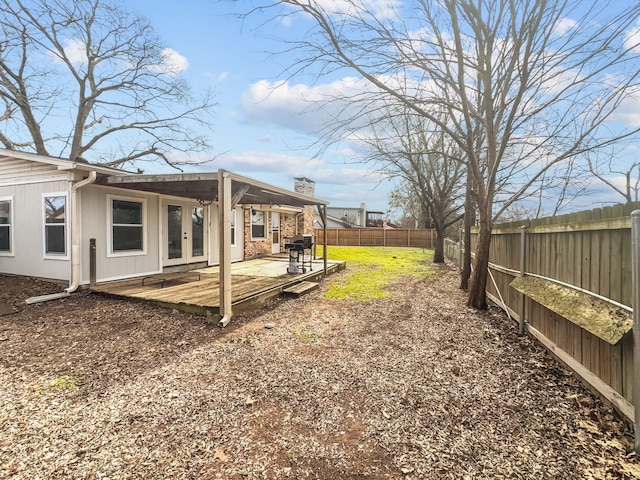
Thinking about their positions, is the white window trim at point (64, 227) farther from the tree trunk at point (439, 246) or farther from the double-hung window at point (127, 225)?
the tree trunk at point (439, 246)

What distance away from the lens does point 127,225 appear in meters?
7.49

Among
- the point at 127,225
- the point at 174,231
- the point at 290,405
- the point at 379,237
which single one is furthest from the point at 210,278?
the point at 379,237

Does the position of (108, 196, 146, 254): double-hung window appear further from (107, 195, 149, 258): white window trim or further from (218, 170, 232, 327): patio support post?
(218, 170, 232, 327): patio support post

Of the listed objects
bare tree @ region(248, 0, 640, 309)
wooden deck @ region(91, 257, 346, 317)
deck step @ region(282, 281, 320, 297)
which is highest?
bare tree @ region(248, 0, 640, 309)

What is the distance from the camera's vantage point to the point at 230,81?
6.05 metres

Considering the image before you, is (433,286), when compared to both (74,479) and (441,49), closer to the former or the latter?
(441,49)

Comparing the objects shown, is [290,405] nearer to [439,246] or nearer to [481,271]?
[481,271]

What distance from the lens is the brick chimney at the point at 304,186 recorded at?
20.1 metres

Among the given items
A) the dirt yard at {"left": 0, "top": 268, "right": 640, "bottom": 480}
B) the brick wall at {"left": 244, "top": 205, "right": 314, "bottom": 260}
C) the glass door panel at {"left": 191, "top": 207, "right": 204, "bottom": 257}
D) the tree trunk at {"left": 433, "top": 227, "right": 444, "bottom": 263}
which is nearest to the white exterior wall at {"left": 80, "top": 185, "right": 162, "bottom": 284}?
the glass door panel at {"left": 191, "top": 207, "right": 204, "bottom": 257}

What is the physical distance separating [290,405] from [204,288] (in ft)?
15.1

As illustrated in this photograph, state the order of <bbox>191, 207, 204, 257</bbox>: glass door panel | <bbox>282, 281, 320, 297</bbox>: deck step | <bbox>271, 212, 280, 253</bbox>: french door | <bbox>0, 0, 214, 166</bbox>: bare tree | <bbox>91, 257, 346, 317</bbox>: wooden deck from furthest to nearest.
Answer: <bbox>271, 212, 280, 253</bbox>: french door < <bbox>0, 0, 214, 166</bbox>: bare tree < <bbox>191, 207, 204, 257</bbox>: glass door panel < <bbox>282, 281, 320, 297</bbox>: deck step < <bbox>91, 257, 346, 317</bbox>: wooden deck

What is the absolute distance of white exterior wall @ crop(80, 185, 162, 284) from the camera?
6.70 meters

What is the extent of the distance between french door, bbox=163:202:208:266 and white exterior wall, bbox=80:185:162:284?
15.1 inches

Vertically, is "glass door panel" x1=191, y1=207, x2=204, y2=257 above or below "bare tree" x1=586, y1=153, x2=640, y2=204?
below
